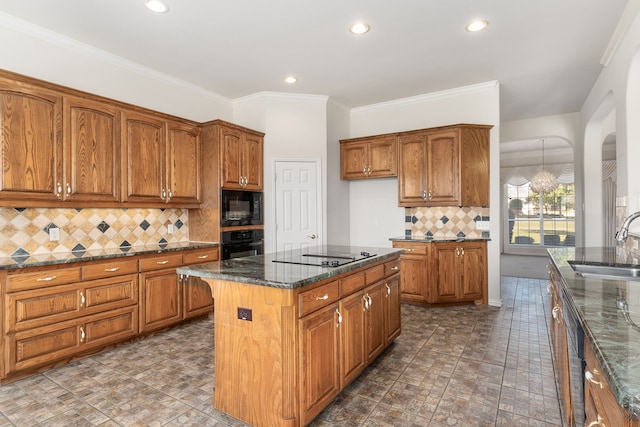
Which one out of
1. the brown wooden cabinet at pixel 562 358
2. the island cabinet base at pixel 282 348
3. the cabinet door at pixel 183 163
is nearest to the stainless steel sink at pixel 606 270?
the brown wooden cabinet at pixel 562 358

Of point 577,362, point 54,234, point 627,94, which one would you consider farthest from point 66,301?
point 627,94

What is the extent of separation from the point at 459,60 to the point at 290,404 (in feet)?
12.5

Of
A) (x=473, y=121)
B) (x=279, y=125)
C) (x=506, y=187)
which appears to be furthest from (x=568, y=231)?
(x=279, y=125)

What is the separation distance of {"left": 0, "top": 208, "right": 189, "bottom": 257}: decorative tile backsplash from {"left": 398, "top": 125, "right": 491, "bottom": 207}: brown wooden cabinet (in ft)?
10.4

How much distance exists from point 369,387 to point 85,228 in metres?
3.07

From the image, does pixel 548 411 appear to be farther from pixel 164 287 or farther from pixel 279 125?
pixel 279 125

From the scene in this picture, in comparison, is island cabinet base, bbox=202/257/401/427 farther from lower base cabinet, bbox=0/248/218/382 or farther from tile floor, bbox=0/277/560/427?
lower base cabinet, bbox=0/248/218/382

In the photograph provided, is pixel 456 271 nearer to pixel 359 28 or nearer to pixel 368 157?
pixel 368 157

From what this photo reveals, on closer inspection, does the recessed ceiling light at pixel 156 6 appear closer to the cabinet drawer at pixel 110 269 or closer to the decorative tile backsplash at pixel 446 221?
the cabinet drawer at pixel 110 269

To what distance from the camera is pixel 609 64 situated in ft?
12.3

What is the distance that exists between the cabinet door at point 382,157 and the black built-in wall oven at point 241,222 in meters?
1.74

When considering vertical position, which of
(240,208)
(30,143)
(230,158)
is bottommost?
(240,208)

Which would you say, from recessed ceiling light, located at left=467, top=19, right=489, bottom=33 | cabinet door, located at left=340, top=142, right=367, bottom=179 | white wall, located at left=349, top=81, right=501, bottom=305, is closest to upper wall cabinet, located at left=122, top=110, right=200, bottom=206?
cabinet door, located at left=340, top=142, right=367, bottom=179

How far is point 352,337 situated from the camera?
238cm
